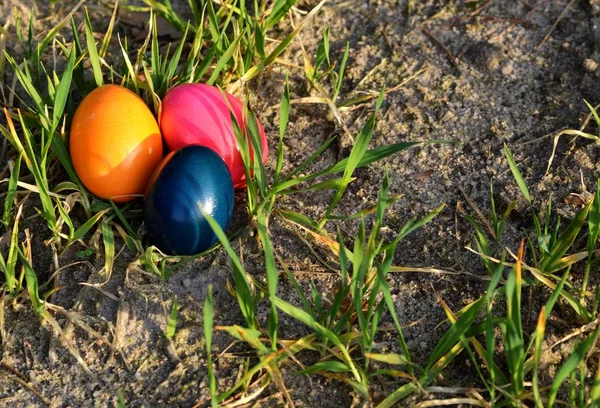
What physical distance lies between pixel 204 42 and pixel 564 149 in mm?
1323

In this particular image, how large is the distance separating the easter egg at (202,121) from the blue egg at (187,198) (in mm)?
110

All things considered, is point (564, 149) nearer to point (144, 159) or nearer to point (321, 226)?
point (321, 226)

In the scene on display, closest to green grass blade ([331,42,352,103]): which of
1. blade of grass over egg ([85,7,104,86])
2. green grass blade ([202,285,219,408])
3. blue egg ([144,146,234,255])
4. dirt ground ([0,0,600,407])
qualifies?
dirt ground ([0,0,600,407])

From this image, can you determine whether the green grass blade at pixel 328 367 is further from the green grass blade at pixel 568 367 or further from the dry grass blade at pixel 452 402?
the green grass blade at pixel 568 367

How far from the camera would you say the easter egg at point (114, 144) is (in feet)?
7.79

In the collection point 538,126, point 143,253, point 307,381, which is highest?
point 538,126

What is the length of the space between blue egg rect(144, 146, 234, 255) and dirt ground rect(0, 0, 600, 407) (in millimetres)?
142

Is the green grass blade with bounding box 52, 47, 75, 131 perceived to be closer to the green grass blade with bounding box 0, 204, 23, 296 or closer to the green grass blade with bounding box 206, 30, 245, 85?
the green grass blade with bounding box 0, 204, 23, 296

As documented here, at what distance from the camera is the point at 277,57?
9.90 ft

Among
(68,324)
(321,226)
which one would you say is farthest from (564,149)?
(68,324)

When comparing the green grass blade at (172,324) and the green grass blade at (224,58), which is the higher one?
the green grass blade at (224,58)

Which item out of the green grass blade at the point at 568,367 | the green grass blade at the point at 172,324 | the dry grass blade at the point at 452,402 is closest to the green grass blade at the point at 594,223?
the green grass blade at the point at 568,367

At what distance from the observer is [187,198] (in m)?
2.29

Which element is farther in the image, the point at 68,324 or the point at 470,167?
the point at 470,167
